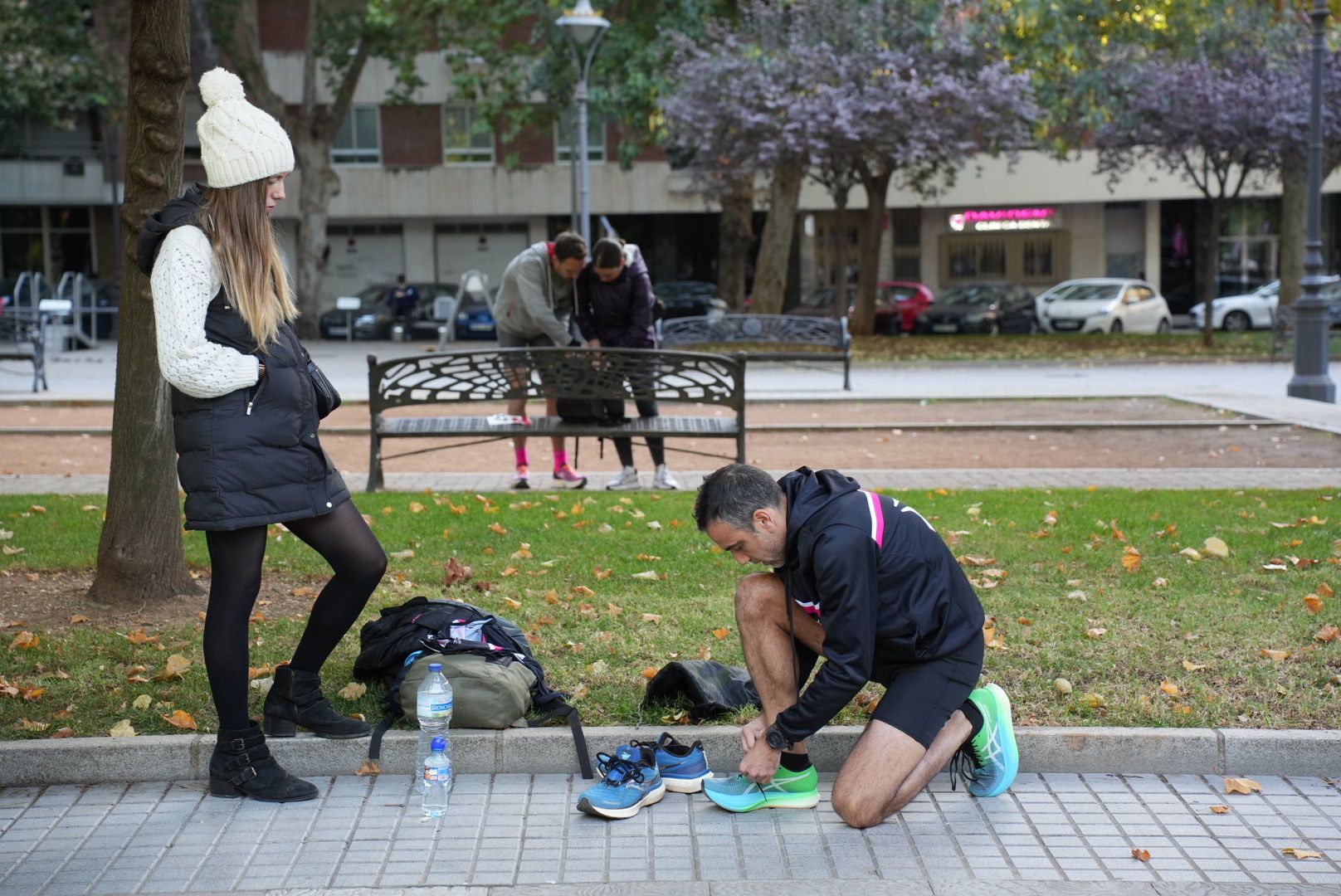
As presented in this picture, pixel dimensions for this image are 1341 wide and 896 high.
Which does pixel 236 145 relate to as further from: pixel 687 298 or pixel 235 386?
pixel 687 298

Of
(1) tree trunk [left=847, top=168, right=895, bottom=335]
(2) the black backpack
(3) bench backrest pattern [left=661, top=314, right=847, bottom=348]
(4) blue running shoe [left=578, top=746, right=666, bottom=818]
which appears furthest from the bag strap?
(1) tree trunk [left=847, top=168, right=895, bottom=335]

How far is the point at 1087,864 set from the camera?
4.07 metres

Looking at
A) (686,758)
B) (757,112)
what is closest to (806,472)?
(686,758)

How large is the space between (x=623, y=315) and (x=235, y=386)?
6011 mm

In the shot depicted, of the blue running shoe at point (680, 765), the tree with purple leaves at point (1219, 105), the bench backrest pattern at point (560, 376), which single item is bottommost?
the blue running shoe at point (680, 765)

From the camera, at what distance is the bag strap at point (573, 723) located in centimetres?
472

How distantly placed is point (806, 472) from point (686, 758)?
38.3 inches

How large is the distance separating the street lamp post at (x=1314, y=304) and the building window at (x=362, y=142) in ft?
101

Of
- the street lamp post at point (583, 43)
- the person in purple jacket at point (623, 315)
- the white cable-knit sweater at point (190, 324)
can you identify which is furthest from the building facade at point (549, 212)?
the white cable-knit sweater at point (190, 324)

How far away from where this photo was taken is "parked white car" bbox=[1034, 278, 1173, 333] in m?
34.0

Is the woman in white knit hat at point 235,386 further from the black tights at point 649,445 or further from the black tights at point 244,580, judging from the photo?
the black tights at point 649,445

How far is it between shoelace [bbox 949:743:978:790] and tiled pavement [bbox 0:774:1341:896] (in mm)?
33

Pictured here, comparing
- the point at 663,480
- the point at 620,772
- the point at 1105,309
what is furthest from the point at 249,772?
the point at 1105,309

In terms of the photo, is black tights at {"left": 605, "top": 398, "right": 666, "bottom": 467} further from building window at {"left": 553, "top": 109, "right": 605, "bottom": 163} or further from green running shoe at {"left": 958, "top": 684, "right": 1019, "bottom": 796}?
building window at {"left": 553, "top": 109, "right": 605, "bottom": 163}
